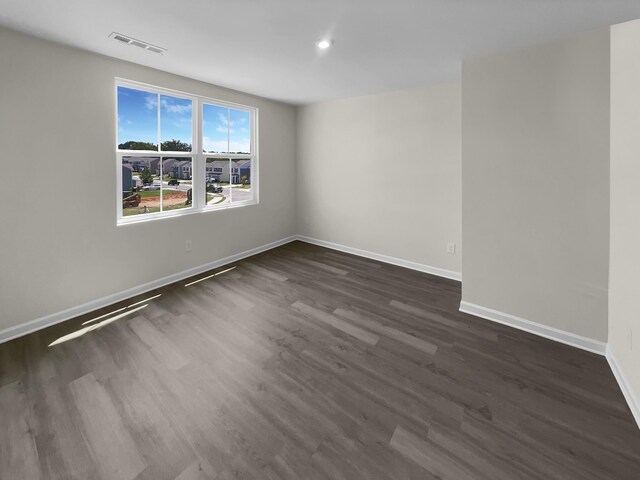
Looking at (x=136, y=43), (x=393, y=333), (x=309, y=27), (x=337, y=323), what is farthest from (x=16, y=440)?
(x=309, y=27)

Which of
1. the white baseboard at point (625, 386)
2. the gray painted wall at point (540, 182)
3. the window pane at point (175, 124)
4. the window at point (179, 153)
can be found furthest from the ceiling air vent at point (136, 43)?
the white baseboard at point (625, 386)

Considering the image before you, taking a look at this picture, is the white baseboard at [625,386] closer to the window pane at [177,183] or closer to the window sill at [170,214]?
the window sill at [170,214]

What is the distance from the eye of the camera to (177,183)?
3768 mm

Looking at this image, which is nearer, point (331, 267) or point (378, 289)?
point (378, 289)

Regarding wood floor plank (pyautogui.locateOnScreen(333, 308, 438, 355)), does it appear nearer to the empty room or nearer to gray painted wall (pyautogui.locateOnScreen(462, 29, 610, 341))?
the empty room

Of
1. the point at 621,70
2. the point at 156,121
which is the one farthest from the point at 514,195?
the point at 156,121

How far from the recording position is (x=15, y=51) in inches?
92.2

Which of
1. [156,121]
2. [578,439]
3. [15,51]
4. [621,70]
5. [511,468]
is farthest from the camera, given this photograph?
[156,121]

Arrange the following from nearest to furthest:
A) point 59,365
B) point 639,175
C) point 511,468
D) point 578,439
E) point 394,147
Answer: point 511,468 → point 578,439 → point 639,175 → point 59,365 → point 394,147

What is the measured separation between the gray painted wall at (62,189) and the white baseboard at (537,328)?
3.59 meters

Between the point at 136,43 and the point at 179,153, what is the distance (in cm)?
130

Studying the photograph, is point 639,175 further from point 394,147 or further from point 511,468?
point 394,147

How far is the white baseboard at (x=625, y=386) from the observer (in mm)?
1704

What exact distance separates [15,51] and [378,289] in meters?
4.00
